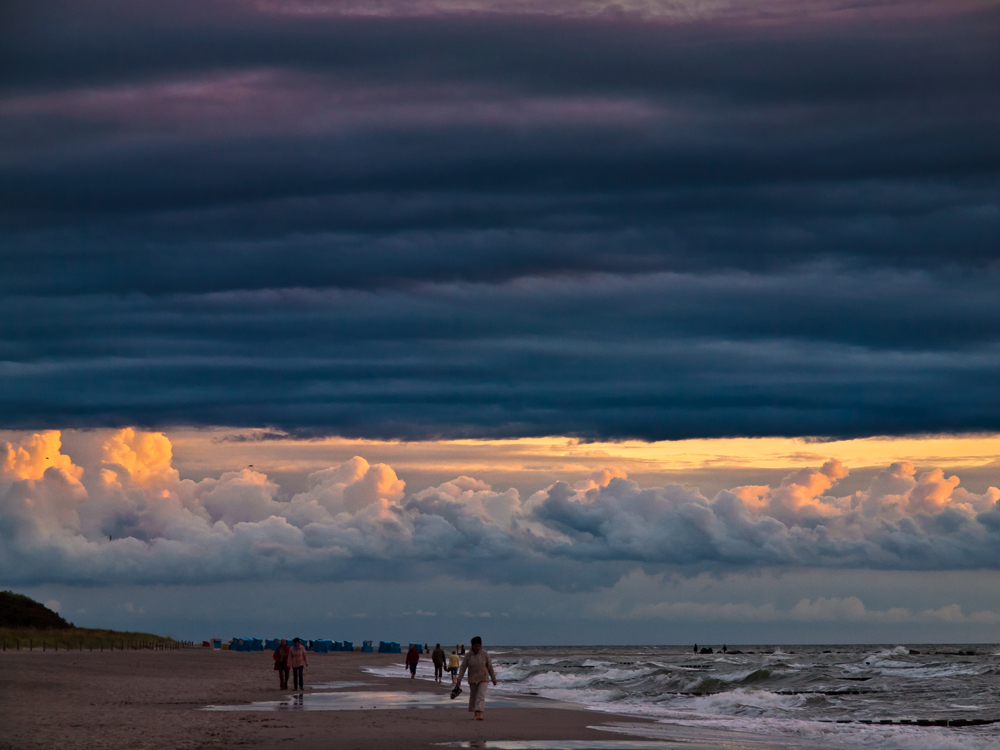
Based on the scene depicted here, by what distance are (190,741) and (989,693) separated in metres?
40.6

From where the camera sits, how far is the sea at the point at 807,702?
30.2m

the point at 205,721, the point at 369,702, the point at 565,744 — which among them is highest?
the point at 205,721

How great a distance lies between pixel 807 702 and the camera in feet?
141

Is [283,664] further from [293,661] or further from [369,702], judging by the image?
[369,702]

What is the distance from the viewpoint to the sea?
30219mm

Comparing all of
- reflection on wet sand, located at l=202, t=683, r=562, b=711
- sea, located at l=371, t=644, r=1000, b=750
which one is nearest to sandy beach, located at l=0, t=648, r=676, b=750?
reflection on wet sand, located at l=202, t=683, r=562, b=711

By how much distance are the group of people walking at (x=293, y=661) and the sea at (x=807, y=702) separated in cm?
1139

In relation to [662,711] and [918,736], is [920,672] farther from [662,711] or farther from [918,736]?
[918,736]

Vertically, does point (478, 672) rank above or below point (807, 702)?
above

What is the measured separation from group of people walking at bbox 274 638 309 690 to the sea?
1139cm

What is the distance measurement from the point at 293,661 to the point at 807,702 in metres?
20.7

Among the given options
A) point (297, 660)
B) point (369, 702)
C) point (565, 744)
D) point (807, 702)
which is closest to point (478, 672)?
point (565, 744)

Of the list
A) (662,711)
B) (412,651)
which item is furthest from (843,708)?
(412,651)

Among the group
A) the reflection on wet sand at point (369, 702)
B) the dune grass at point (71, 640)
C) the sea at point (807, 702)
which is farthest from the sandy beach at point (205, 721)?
the dune grass at point (71, 640)
